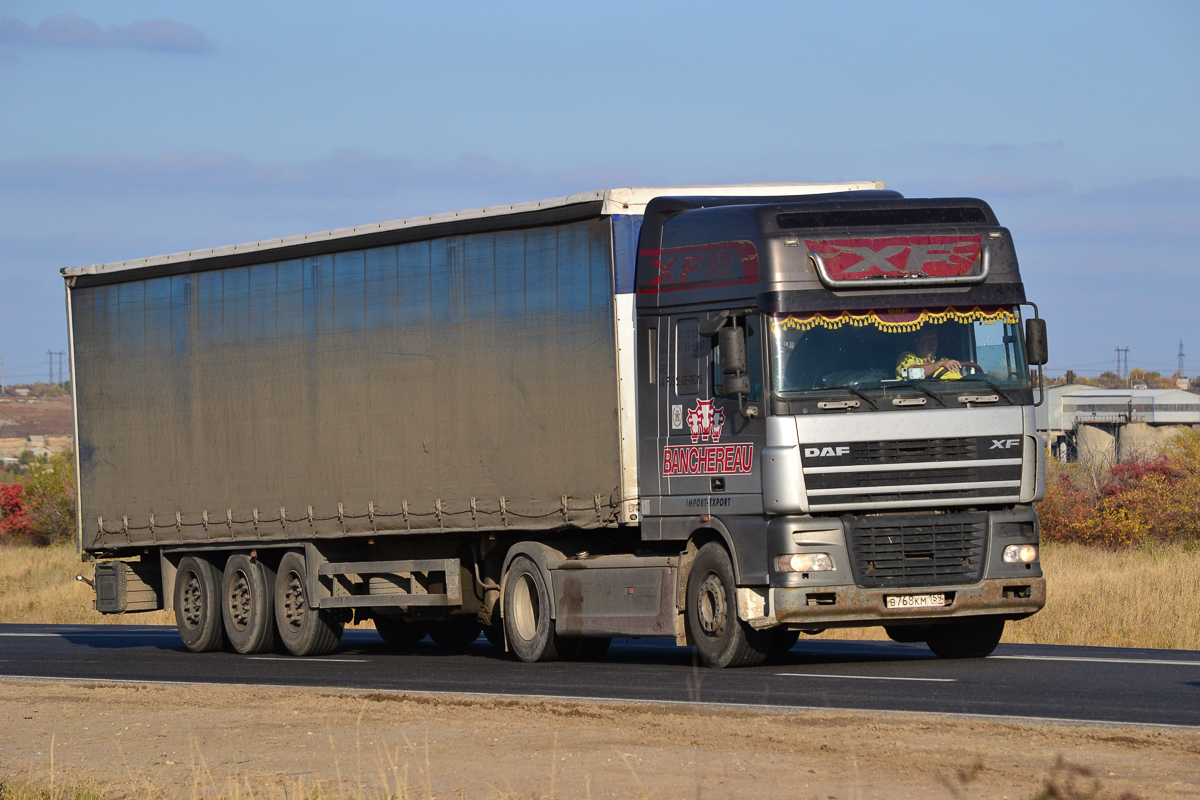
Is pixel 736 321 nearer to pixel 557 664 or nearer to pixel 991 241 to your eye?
pixel 991 241

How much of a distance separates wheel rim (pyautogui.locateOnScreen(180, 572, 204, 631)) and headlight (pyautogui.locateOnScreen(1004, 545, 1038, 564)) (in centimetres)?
1081

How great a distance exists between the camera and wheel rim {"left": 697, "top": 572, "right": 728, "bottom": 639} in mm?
14781

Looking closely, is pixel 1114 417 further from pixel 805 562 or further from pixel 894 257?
pixel 805 562

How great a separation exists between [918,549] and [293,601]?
856 cm

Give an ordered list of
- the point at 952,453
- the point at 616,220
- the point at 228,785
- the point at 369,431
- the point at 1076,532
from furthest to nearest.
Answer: the point at 1076,532 → the point at 369,431 → the point at 616,220 → the point at 952,453 → the point at 228,785

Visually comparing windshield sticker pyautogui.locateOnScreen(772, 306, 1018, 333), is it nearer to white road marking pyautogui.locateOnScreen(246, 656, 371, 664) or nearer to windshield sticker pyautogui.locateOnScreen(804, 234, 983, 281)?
windshield sticker pyautogui.locateOnScreen(804, 234, 983, 281)

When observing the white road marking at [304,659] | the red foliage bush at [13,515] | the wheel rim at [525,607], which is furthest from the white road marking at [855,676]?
the red foliage bush at [13,515]

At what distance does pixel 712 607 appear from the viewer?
1503 cm

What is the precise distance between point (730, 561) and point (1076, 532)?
1205 inches

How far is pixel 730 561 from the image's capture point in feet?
48.2

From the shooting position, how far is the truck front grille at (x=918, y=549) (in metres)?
14.2

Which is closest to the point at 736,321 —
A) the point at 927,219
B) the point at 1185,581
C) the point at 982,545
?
the point at 927,219

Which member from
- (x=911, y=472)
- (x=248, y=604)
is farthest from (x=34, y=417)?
(x=911, y=472)

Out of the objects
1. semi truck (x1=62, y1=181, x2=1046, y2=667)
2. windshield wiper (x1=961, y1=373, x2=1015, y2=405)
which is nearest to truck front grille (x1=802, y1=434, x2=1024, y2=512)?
semi truck (x1=62, y1=181, x2=1046, y2=667)
